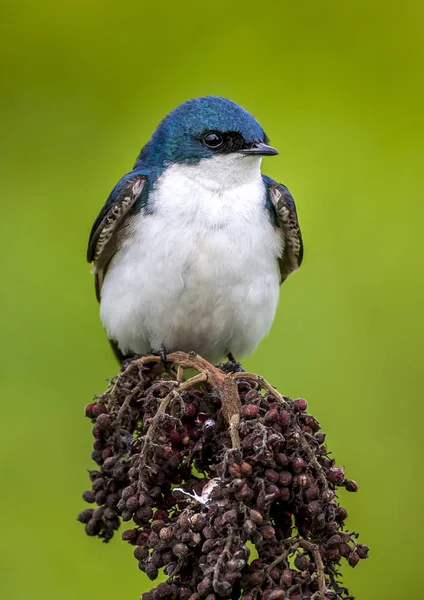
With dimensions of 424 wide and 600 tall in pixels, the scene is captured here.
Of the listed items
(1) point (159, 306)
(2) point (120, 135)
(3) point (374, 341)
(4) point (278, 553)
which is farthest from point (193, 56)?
(4) point (278, 553)

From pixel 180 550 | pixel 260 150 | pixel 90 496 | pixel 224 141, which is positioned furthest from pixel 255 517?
pixel 224 141

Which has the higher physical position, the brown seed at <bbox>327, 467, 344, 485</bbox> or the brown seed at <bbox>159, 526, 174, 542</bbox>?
the brown seed at <bbox>327, 467, 344, 485</bbox>

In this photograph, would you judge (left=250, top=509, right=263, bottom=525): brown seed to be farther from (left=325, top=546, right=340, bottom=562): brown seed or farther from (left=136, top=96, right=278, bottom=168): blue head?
(left=136, top=96, right=278, bottom=168): blue head

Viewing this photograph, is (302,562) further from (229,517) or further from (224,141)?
(224,141)

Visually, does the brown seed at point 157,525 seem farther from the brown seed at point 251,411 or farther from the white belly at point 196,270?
the white belly at point 196,270

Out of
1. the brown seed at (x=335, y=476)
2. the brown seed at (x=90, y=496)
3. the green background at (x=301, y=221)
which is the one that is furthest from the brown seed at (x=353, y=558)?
the green background at (x=301, y=221)

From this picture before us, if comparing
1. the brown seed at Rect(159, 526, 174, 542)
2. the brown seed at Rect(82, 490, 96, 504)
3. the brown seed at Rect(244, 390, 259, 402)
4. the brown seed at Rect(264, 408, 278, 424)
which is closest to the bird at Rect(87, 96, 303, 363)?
the brown seed at Rect(82, 490, 96, 504)
